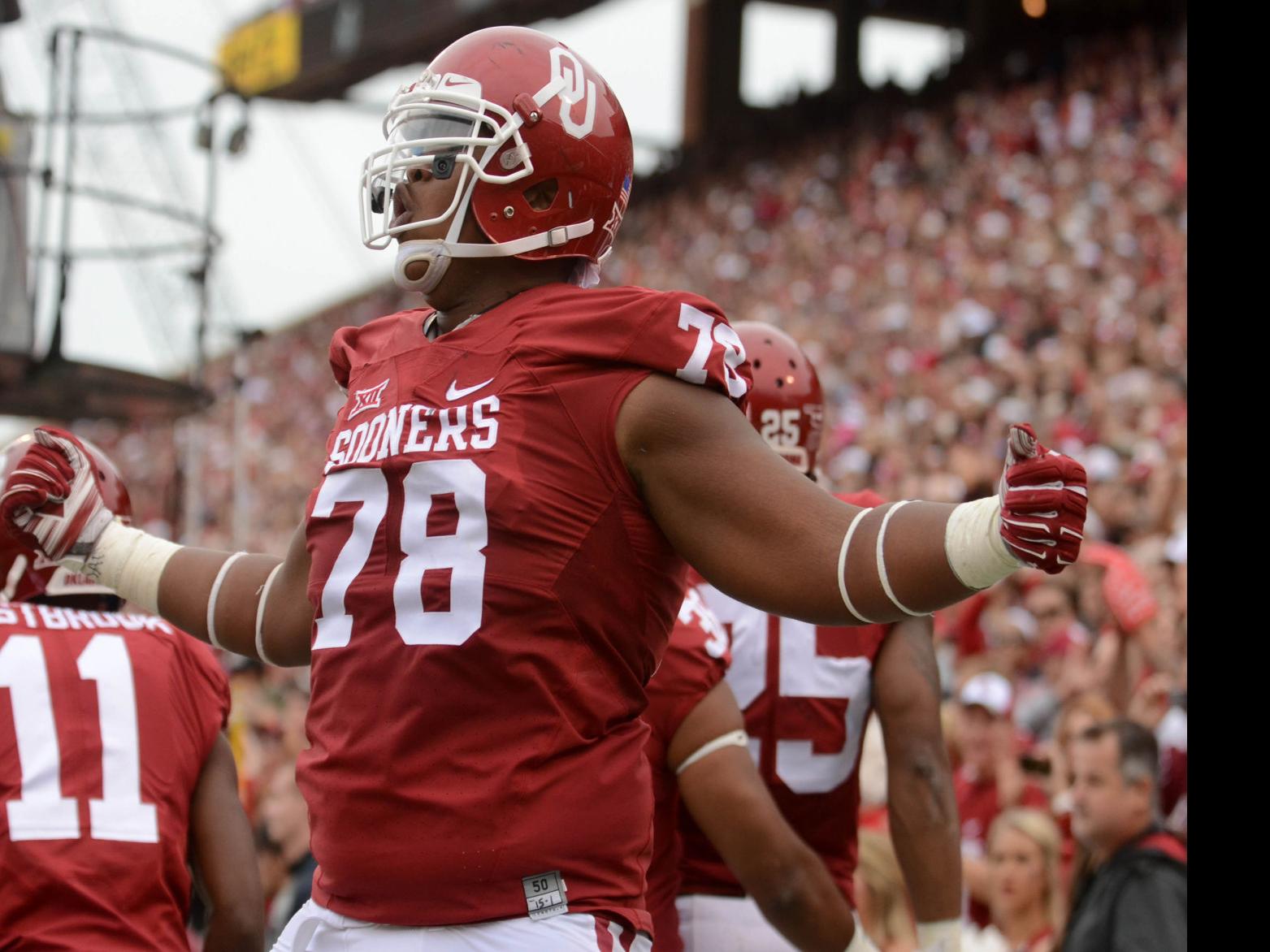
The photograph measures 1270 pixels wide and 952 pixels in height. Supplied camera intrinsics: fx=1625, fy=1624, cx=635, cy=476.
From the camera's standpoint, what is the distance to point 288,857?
22.2ft

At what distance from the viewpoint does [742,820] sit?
3176 millimetres

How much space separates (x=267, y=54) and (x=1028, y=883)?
23.7 metres

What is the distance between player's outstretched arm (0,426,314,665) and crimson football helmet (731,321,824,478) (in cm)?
130

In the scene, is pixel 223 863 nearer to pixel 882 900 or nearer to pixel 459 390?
pixel 459 390

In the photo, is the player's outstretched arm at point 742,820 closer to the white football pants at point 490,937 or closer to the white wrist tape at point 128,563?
the white football pants at point 490,937

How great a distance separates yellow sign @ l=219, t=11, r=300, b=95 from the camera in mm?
25625

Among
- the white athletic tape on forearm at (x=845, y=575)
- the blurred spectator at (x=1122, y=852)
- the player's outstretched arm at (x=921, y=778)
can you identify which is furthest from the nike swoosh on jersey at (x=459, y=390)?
the blurred spectator at (x=1122, y=852)

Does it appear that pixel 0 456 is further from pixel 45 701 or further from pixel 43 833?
pixel 43 833

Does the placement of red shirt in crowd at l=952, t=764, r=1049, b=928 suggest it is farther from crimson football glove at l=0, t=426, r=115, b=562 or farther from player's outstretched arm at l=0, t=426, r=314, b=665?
crimson football glove at l=0, t=426, r=115, b=562

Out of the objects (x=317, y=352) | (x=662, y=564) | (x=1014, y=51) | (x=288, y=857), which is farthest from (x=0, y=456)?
(x=317, y=352)

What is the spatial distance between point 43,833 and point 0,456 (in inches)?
29.0

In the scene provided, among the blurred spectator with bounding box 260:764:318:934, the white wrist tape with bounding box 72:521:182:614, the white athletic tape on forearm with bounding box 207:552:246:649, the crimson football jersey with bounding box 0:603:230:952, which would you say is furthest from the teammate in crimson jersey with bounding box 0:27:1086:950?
the blurred spectator with bounding box 260:764:318:934

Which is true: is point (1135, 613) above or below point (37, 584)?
below

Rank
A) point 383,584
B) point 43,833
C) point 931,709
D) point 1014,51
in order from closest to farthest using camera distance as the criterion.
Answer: point 383,584, point 43,833, point 931,709, point 1014,51
